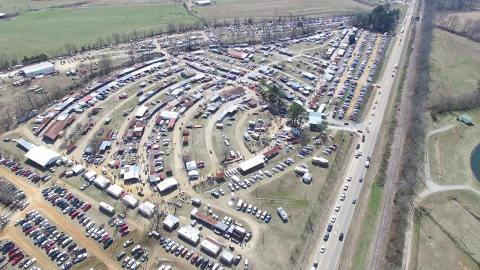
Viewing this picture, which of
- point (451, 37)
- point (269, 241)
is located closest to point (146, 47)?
point (269, 241)

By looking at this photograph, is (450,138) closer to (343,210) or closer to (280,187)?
(343,210)

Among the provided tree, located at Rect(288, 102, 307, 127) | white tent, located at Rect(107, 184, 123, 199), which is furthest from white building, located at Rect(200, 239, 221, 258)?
tree, located at Rect(288, 102, 307, 127)

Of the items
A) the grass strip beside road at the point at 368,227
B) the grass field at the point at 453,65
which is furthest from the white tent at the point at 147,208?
the grass field at the point at 453,65

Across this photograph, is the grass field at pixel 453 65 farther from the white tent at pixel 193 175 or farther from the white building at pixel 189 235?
the white building at pixel 189 235

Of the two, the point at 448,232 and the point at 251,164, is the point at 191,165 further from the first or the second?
the point at 448,232

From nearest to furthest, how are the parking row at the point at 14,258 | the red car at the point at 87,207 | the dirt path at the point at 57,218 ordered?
the parking row at the point at 14,258 < the dirt path at the point at 57,218 < the red car at the point at 87,207

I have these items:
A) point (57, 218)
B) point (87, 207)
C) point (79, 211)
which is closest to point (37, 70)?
point (57, 218)
